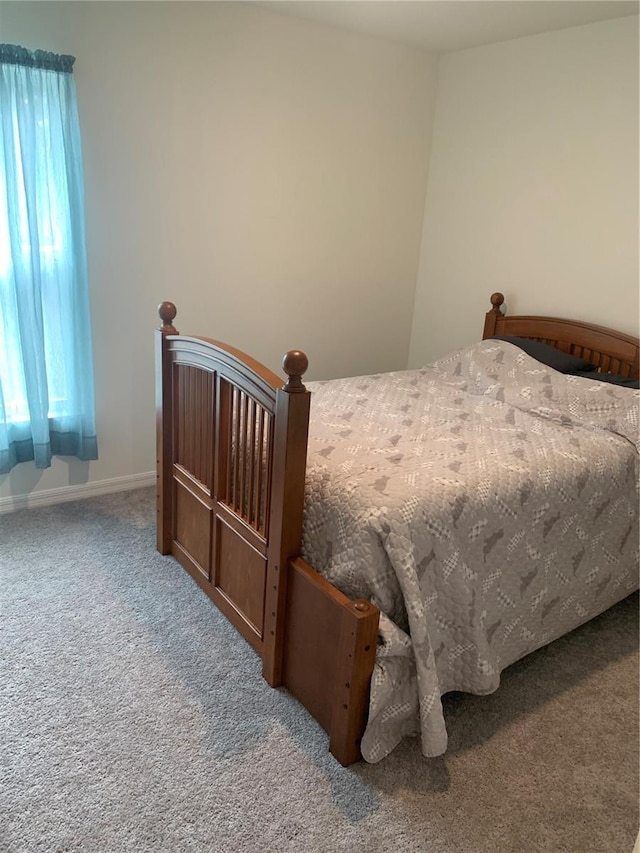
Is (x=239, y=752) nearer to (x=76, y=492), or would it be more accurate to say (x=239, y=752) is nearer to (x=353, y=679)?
(x=353, y=679)

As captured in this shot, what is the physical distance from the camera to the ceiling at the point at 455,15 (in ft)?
8.87

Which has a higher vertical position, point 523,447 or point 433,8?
point 433,8

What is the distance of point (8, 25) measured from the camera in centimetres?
244

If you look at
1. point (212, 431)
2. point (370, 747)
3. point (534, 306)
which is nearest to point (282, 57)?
point (534, 306)

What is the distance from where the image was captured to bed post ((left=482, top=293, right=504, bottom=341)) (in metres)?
3.40

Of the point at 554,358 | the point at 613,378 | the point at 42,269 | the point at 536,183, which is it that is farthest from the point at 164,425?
the point at 536,183

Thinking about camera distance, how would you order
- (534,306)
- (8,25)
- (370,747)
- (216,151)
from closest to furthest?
(370,747)
(8,25)
(216,151)
(534,306)

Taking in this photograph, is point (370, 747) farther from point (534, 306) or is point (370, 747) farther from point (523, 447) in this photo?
Answer: point (534, 306)

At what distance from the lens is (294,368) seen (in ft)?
5.34

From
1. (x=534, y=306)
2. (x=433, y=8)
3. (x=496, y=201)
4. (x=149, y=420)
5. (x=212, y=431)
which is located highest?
(x=433, y=8)

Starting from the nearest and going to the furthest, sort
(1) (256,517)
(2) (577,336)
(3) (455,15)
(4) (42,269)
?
(1) (256,517)
(4) (42,269)
(3) (455,15)
(2) (577,336)

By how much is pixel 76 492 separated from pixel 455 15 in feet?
9.29

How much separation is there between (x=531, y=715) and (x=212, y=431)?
1.35 meters

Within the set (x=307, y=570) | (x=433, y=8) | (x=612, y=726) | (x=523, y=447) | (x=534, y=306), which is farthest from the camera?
(x=534, y=306)
